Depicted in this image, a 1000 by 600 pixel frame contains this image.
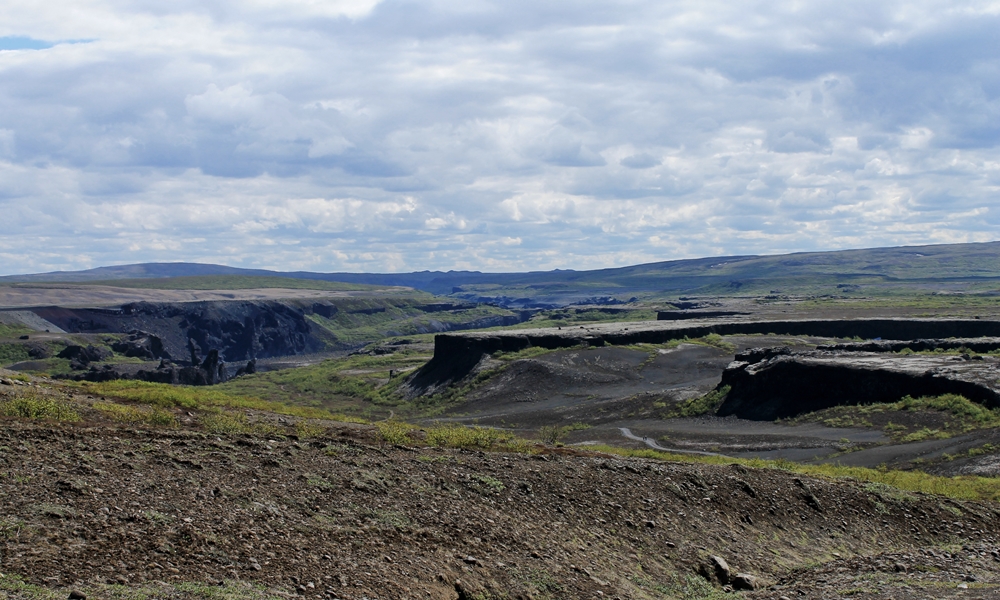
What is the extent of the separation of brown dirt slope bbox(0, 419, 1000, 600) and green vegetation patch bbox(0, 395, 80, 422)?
127 centimetres

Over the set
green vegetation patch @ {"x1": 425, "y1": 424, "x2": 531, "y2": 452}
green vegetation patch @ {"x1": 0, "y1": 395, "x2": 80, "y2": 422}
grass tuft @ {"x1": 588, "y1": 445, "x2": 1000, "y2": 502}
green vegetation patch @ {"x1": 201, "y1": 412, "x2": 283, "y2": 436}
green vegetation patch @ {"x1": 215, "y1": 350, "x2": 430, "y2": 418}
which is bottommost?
green vegetation patch @ {"x1": 215, "y1": 350, "x2": 430, "y2": 418}

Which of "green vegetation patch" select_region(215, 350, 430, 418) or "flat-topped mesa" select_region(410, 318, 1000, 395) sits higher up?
"flat-topped mesa" select_region(410, 318, 1000, 395)

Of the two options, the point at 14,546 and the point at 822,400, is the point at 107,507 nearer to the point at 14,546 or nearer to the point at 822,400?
the point at 14,546

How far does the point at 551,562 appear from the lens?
11758 mm

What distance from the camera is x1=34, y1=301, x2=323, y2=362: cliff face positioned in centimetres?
13900

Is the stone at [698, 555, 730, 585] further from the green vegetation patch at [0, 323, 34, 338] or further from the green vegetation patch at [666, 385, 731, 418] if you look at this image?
the green vegetation patch at [0, 323, 34, 338]

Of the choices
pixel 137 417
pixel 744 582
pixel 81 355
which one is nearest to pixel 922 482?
pixel 744 582

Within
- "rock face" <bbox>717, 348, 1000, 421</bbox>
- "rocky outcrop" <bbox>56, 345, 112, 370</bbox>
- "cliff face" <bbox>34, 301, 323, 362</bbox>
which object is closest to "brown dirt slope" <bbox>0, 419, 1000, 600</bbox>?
"rock face" <bbox>717, 348, 1000, 421</bbox>

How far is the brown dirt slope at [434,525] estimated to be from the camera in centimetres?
938

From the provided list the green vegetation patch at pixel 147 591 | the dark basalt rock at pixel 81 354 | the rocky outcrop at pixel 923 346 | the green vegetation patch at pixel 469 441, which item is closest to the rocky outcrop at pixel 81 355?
the dark basalt rock at pixel 81 354

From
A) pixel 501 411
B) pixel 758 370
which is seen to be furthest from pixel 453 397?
pixel 758 370

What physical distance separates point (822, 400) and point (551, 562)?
3784 cm

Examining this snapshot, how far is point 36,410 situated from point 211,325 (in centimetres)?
14433

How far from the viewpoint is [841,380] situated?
46.1 metres
